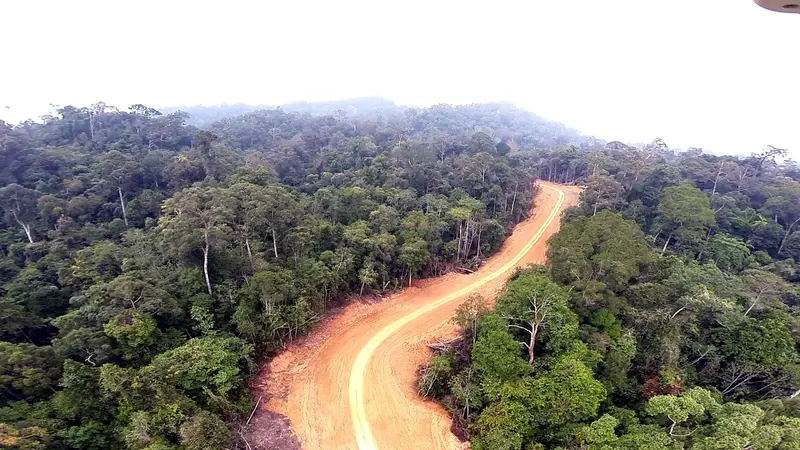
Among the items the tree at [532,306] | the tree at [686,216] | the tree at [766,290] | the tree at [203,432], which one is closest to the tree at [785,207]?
the tree at [686,216]

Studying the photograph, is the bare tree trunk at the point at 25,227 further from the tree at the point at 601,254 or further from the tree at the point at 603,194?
the tree at the point at 603,194

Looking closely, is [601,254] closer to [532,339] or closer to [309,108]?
[532,339]

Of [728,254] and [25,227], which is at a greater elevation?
[25,227]

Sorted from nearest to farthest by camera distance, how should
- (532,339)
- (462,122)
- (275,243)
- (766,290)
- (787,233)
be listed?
1. (532,339)
2. (766,290)
3. (275,243)
4. (787,233)
5. (462,122)

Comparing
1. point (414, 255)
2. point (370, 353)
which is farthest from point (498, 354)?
point (414, 255)

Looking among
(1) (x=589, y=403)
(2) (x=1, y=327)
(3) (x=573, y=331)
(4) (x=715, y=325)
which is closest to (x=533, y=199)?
(4) (x=715, y=325)

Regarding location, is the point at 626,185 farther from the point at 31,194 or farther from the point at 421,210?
the point at 31,194
